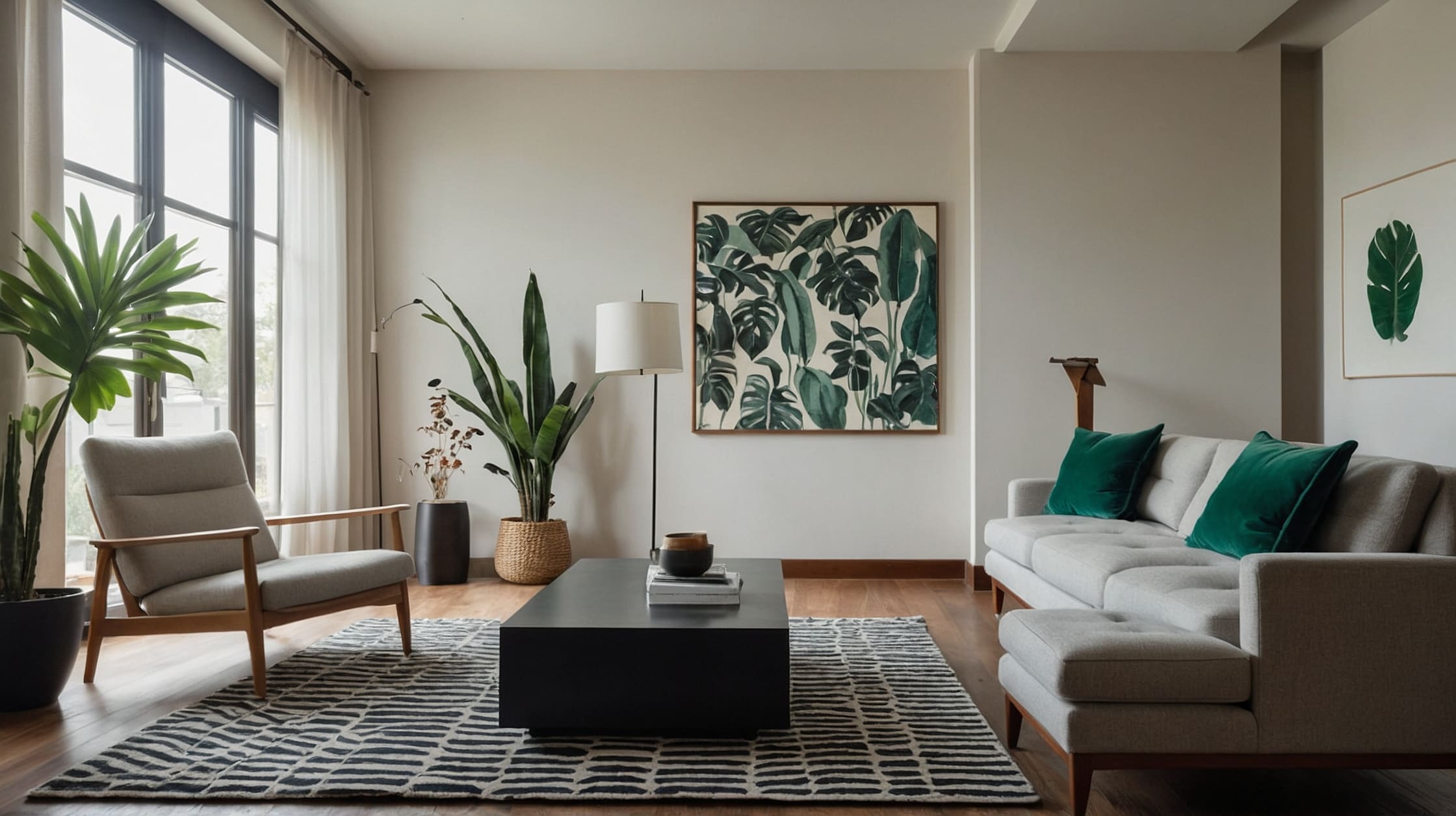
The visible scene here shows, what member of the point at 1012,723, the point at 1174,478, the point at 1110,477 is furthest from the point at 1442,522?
the point at 1110,477

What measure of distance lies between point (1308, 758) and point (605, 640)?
1722 millimetres

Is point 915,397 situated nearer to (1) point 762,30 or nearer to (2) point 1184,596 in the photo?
(1) point 762,30

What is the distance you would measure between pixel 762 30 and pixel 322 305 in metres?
2.72

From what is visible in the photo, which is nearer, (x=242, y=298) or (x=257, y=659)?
(x=257, y=659)

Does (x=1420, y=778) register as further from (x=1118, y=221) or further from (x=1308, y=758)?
(x=1118, y=221)

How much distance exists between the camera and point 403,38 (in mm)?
5207

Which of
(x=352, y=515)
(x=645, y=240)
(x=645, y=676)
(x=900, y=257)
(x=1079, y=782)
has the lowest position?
(x=1079, y=782)

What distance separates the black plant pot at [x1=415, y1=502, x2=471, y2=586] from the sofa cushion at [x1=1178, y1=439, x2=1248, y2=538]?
142 inches

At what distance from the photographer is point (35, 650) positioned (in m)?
2.93

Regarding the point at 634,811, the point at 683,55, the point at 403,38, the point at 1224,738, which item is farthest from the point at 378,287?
the point at 1224,738

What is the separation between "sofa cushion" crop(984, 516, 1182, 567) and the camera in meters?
3.93

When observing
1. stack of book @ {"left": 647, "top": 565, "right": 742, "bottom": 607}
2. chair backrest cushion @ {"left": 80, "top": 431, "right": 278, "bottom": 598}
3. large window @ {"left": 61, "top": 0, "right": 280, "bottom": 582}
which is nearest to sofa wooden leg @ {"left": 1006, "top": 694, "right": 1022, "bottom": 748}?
stack of book @ {"left": 647, "top": 565, "right": 742, "bottom": 607}

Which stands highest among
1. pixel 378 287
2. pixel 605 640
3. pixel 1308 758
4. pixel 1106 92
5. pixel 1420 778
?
pixel 1106 92

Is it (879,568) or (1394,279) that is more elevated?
(1394,279)
